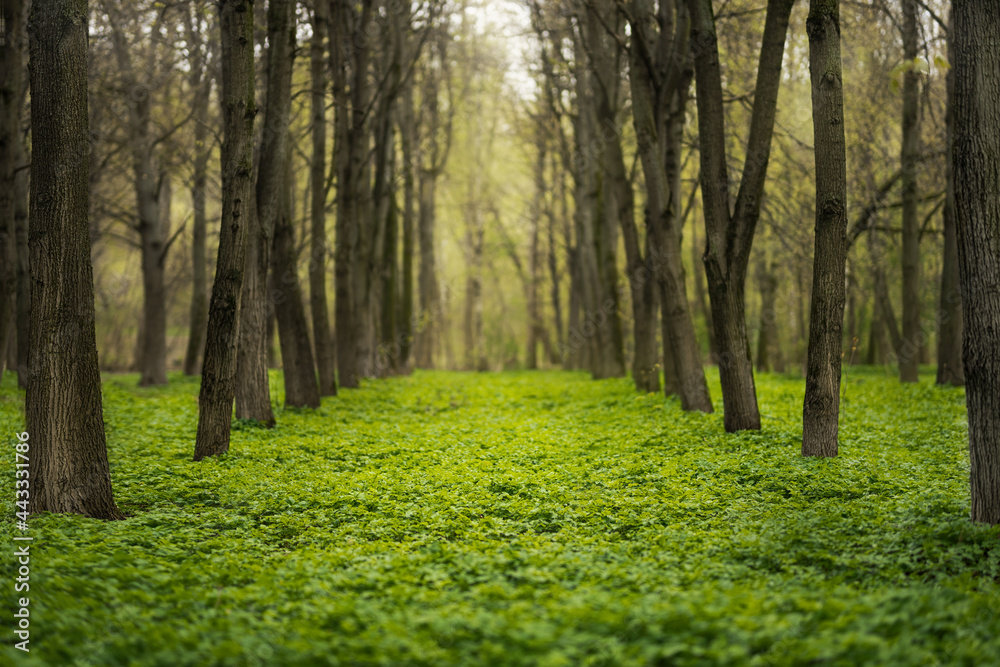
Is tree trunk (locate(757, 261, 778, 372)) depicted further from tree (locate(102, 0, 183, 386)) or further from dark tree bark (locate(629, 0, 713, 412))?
tree (locate(102, 0, 183, 386))

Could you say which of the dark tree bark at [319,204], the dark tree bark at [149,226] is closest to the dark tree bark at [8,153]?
the dark tree bark at [319,204]

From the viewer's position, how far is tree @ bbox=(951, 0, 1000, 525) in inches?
196

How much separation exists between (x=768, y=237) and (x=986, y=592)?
1789 centimetres

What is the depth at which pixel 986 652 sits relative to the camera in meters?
3.45

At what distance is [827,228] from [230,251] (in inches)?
259

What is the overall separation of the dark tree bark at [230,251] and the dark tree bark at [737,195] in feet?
18.9

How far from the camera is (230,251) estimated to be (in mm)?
8500

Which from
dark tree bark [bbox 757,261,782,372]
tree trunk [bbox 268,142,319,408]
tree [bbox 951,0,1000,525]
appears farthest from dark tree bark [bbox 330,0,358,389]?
dark tree bark [bbox 757,261,782,372]

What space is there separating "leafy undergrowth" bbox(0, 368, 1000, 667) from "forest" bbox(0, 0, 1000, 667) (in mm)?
27

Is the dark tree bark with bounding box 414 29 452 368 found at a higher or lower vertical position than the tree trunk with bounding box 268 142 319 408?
higher

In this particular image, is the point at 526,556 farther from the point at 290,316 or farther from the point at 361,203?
the point at 361,203

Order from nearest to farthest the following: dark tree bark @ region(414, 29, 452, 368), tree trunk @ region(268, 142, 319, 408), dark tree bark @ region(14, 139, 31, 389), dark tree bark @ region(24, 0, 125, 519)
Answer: dark tree bark @ region(24, 0, 125, 519), tree trunk @ region(268, 142, 319, 408), dark tree bark @ region(14, 139, 31, 389), dark tree bark @ region(414, 29, 452, 368)

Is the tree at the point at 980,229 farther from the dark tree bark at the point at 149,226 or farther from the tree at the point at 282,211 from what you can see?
the dark tree bark at the point at 149,226

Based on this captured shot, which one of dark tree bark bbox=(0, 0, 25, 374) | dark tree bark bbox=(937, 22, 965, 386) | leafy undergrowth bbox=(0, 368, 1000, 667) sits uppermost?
dark tree bark bbox=(0, 0, 25, 374)
